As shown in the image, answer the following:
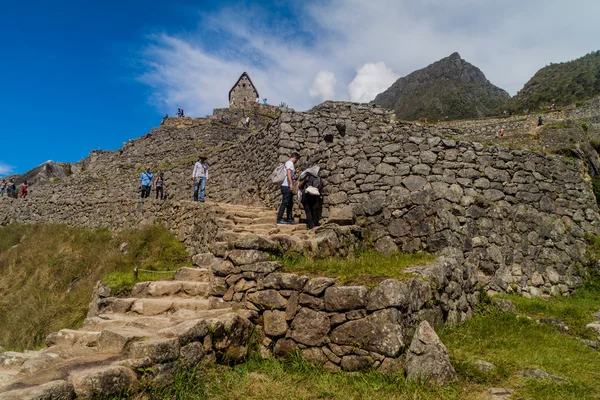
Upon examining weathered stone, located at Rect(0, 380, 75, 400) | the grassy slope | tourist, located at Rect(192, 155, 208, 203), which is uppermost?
tourist, located at Rect(192, 155, 208, 203)

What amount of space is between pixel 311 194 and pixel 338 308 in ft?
15.4

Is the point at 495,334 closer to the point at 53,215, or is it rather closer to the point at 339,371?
the point at 339,371

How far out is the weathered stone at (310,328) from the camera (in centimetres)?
434

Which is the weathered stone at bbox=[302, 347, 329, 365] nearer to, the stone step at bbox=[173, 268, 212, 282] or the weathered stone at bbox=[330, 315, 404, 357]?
the weathered stone at bbox=[330, 315, 404, 357]

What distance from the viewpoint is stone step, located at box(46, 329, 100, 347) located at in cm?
438

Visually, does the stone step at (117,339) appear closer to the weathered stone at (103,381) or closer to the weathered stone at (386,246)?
the weathered stone at (103,381)

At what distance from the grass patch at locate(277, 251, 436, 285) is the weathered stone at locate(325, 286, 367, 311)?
22 cm

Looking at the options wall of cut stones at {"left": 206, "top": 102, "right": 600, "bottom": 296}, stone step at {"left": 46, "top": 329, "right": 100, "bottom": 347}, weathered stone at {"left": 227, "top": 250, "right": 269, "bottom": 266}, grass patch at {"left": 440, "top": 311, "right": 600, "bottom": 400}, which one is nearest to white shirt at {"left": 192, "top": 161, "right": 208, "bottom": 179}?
wall of cut stones at {"left": 206, "top": 102, "right": 600, "bottom": 296}

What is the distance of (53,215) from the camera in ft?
65.4

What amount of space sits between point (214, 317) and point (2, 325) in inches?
338

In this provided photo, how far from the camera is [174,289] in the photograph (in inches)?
260

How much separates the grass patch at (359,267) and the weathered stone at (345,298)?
0.22m

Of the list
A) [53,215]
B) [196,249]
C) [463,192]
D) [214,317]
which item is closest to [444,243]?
[463,192]

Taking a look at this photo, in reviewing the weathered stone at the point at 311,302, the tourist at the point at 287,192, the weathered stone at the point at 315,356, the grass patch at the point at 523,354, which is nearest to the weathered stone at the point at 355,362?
the weathered stone at the point at 315,356
